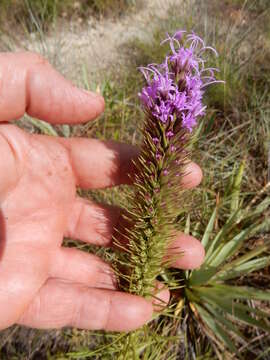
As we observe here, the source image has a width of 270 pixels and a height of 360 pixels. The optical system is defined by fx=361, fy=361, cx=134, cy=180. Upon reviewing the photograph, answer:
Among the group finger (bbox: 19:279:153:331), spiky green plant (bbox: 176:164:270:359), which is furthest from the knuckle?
spiky green plant (bbox: 176:164:270:359)

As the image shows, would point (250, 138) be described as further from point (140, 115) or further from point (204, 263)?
point (204, 263)

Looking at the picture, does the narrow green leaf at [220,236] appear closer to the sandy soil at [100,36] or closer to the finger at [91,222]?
the finger at [91,222]

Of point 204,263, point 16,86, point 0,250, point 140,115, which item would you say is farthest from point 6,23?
point 204,263

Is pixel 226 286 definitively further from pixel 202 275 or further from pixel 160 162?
pixel 160 162

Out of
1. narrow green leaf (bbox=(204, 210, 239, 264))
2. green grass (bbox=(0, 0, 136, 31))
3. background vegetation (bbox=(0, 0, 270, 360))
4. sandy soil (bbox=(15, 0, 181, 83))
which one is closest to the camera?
background vegetation (bbox=(0, 0, 270, 360))

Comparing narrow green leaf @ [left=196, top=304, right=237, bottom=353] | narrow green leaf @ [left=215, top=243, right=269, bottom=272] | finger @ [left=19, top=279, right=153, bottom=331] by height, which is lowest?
narrow green leaf @ [left=196, top=304, right=237, bottom=353]

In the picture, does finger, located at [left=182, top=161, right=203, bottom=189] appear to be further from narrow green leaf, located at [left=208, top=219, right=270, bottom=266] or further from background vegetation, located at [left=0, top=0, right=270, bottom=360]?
narrow green leaf, located at [left=208, top=219, right=270, bottom=266]

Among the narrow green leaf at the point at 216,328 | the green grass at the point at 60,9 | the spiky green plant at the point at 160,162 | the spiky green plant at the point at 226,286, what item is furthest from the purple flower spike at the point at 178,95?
the green grass at the point at 60,9
